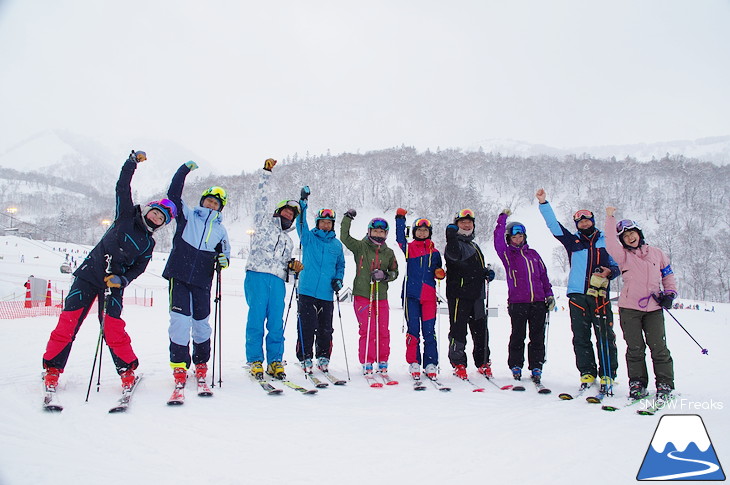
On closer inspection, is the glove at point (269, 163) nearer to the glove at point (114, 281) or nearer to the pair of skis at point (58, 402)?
the glove at point (114, 281)

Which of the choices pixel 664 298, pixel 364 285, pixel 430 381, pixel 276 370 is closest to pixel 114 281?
pixel 276 370

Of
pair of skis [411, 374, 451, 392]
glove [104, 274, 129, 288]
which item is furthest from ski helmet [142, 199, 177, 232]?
pair of skis [411, 374, 451, 392]

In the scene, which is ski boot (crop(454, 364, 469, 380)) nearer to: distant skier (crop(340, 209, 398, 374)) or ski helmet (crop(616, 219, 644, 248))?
distant skier (crop(340, 209, 398, 374))

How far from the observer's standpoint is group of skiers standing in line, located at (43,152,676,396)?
3982mm

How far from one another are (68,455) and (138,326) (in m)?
7.70

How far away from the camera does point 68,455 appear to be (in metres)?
2.46

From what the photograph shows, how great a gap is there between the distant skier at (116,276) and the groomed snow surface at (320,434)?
0.33m

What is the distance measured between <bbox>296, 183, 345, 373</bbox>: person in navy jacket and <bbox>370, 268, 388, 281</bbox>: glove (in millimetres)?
451

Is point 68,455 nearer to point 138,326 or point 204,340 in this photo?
point 204,340

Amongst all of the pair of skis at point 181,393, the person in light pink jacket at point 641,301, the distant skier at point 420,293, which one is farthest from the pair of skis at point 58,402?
the person in light pink jacket at point 641,301

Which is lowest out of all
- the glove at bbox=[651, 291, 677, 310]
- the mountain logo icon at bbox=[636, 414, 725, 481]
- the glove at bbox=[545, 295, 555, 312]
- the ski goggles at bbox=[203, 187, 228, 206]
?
the mountain logo icon at bbox=[636, 414, 725, 481]

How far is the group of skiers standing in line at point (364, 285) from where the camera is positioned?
3.98 metres

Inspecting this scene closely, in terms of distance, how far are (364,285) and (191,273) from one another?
2151 mm

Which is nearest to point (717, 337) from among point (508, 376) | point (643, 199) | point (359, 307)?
point (508, 376)
